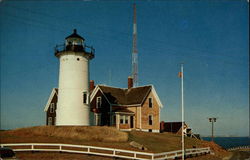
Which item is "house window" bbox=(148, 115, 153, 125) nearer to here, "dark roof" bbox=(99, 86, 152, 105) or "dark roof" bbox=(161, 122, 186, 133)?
"dark roof" bbox=(99, 86, 152, 105)

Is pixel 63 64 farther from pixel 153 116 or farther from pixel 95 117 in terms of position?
pixel 153 116

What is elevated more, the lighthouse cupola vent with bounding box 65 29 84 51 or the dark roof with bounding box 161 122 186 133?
the lighthouse cupola vent with bounding box 65 29 84 51

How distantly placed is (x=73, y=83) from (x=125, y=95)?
14590mm

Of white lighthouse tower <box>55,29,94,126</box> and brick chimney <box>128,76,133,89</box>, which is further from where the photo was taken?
brick chimney <box>128,76,133,89</box>

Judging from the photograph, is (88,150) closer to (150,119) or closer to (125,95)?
(150,119)

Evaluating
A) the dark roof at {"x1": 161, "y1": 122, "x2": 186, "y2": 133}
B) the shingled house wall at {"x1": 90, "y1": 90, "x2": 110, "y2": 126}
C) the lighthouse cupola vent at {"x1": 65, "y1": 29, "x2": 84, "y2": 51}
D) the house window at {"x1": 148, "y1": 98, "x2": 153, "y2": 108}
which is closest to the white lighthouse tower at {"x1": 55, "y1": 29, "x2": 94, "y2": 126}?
the lighthouse cupola vent at {"x1": 65, "y1": 29, "x2": 84, "y2": 51}

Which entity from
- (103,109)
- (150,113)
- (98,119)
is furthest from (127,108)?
(98,119)

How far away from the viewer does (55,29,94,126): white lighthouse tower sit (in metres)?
31.3

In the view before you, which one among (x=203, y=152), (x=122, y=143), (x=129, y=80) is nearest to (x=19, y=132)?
(x=122, y=143)

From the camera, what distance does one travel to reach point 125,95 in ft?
147

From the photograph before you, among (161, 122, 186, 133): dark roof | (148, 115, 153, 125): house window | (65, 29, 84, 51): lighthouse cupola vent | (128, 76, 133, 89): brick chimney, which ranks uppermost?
(65, 29, 84, 51): lighthouse cupola vent

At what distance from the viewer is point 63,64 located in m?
32.4

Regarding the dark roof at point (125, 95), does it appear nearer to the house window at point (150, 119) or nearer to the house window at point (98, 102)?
the house window at point (98, 102)

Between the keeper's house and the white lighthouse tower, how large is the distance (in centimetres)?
851
